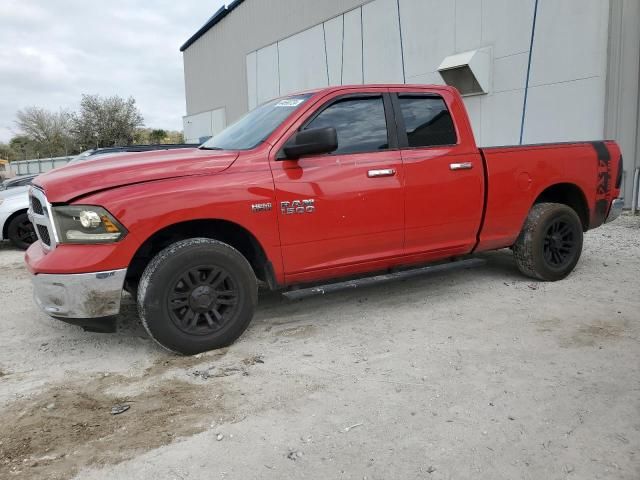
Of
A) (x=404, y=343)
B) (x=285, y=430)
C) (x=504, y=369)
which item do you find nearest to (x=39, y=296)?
(x=285, y=430)

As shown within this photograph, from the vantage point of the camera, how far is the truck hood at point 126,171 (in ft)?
11.0

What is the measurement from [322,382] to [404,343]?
864 mm

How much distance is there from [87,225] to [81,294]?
455 mm

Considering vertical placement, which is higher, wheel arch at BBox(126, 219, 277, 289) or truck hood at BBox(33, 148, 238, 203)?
truck hood at BBox(33, 148, 238, 203)

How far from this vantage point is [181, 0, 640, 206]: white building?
9.10 m

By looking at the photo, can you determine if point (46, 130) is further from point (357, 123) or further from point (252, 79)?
point (357, 123)

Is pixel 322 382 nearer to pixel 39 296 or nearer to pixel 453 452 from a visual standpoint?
pixel 453 452

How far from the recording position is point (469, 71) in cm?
1155

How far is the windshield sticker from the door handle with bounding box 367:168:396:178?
0.81 m

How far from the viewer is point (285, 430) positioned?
2684 millimetres

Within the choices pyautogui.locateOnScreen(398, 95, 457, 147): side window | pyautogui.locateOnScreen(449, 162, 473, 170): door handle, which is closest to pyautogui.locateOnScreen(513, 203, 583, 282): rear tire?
pyautogui.locateOnScreen(449, 162, 473, 170): door handle

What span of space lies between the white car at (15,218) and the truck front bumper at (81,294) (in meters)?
5.72

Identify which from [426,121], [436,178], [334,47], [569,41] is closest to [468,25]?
[569,41]

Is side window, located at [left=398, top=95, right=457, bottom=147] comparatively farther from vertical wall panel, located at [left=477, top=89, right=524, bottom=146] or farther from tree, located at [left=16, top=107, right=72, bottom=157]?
tree, located at [left=16, top=107, right=72, bottom=157]
